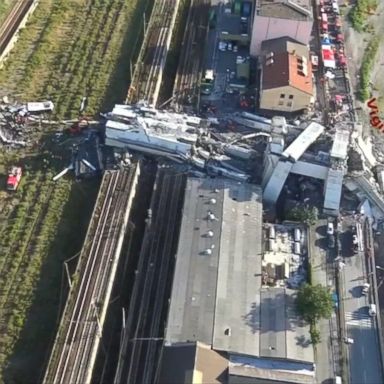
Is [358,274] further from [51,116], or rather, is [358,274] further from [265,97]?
[51,116]

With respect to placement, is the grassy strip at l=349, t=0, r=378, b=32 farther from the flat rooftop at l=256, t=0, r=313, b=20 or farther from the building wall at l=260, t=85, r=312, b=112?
the building wall at l=260, t=85, r=312, b=112

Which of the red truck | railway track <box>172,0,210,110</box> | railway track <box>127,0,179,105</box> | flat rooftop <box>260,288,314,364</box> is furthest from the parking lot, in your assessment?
flat rooftop <box>260,288,314,364</box>

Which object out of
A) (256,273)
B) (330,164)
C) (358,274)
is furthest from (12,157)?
(358,274)

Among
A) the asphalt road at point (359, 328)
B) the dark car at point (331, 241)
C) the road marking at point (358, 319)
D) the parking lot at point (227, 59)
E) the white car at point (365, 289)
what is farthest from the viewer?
the parking lot at point (227, 59)

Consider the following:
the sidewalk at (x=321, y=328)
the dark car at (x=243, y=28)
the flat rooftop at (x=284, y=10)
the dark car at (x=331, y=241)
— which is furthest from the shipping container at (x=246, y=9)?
the dark car at (x=331, y=241)

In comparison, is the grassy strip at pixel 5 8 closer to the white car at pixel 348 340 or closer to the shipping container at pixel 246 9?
the shipping container at pixel 246 9

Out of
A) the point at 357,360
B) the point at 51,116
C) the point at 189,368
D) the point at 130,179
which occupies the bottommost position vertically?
the point at 189,368
